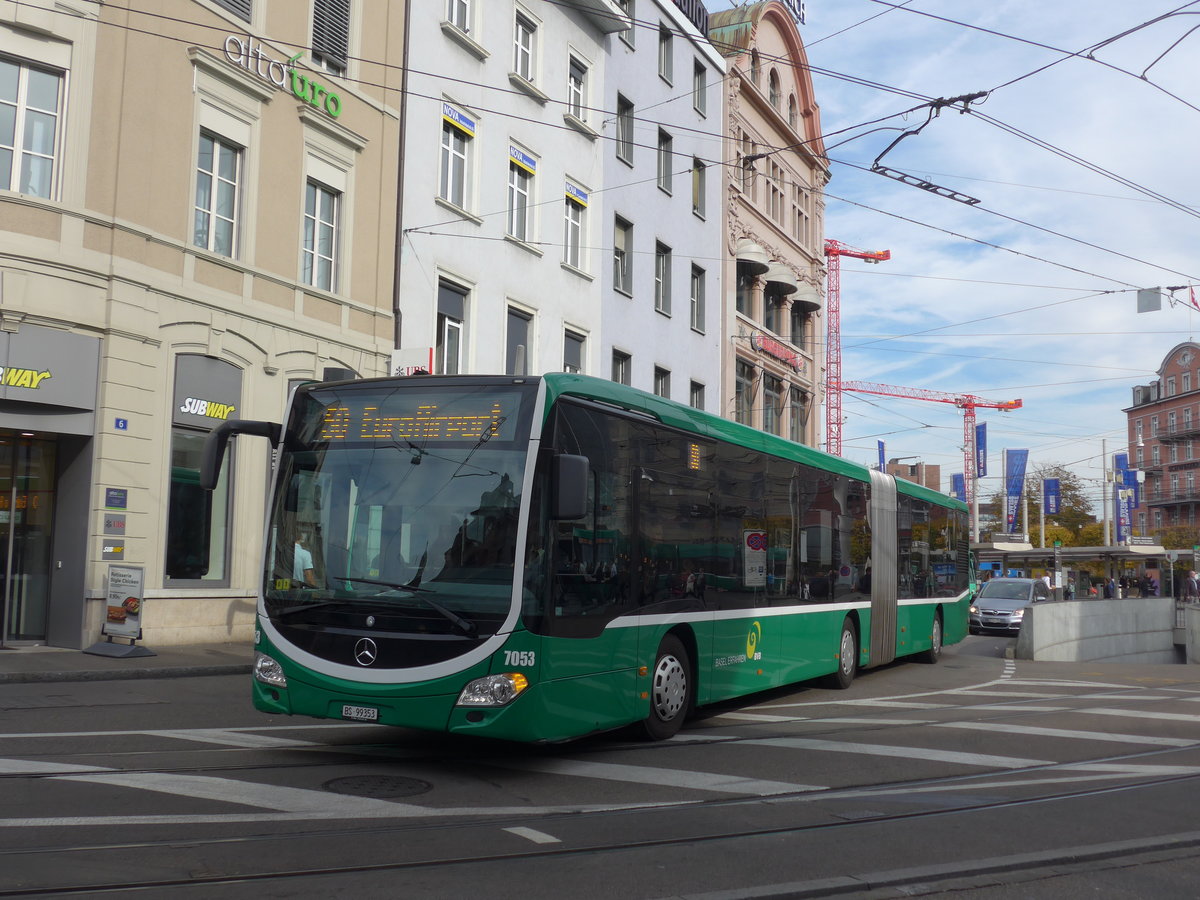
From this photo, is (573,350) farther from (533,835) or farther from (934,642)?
(533,835)

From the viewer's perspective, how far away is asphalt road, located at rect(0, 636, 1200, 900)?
216 inches

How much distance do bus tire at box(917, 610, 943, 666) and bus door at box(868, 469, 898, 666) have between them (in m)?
2.59

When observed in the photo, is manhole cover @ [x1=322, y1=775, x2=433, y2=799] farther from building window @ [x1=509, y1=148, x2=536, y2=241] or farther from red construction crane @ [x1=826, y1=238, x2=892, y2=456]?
red construction crane @ [x1=826, y1=238, x2=892, y2=456]

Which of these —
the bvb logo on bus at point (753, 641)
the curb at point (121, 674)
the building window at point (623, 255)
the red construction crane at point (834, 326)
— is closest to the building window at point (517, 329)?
the building window at point (623, 255)

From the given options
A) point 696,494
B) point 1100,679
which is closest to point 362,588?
point 696,494

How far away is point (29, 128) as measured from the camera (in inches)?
602

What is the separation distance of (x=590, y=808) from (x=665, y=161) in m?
27.1

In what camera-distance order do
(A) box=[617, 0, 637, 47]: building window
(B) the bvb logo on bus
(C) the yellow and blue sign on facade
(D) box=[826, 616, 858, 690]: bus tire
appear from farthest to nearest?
1. (A) box=[617, 0, 637, 47]: building window
2. (C) the yellow and blue sign on facade
3. (D) box=[826, 616, 858, 690]: bus tire
4. (B) the bvb logo on bus

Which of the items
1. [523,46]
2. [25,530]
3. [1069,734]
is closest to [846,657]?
[1069,734]

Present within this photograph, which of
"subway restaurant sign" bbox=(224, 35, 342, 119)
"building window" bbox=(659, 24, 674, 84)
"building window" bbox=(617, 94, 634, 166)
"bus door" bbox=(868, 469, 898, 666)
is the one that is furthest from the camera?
"building window" bbox=(659, 24, 674, 84)

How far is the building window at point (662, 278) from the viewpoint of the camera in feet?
104

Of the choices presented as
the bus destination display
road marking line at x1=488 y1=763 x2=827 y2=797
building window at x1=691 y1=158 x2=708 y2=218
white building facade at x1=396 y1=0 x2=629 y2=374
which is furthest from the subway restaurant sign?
building window at x1=691 y1=158 x2=708 y2=218

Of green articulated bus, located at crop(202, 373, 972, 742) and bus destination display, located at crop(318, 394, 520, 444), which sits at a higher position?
bus destination display, located at crop(318, 394, 520, 444)

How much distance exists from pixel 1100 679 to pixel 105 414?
14.7 meters
